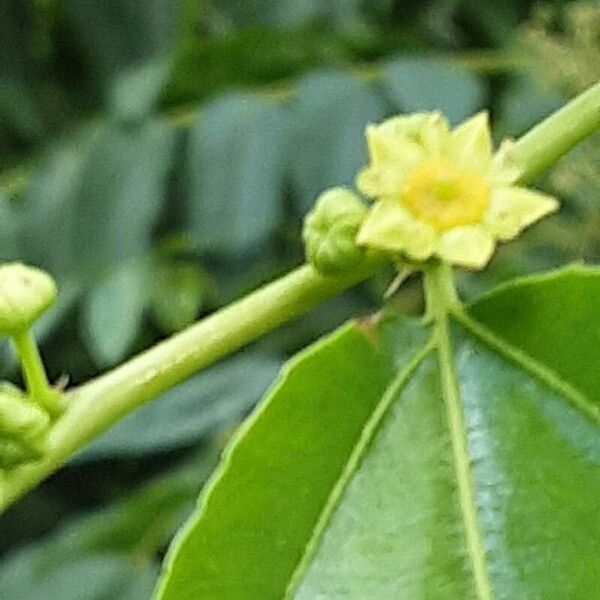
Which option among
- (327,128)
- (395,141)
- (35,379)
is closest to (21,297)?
(35,379)

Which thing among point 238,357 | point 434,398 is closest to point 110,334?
point 238,357

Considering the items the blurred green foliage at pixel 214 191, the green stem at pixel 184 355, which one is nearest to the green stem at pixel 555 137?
the green stem at pixel 184 355

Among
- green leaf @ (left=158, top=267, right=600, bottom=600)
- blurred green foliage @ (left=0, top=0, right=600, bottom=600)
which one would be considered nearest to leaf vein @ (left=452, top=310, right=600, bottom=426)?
green leaf @ (left=158, top=267, right=600, bottom=600)

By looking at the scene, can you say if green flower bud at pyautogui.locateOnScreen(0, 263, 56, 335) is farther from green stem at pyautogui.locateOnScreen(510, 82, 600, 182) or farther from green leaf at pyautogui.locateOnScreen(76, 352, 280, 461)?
green leaf at pyautogui.locateOnScreen(76, 352, 280, 461)

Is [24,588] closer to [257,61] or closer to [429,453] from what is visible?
[257,61]

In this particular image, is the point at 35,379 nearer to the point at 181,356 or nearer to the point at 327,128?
the point at 181,356

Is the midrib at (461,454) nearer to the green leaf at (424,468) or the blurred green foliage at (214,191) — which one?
the green leaf at (424,468)
